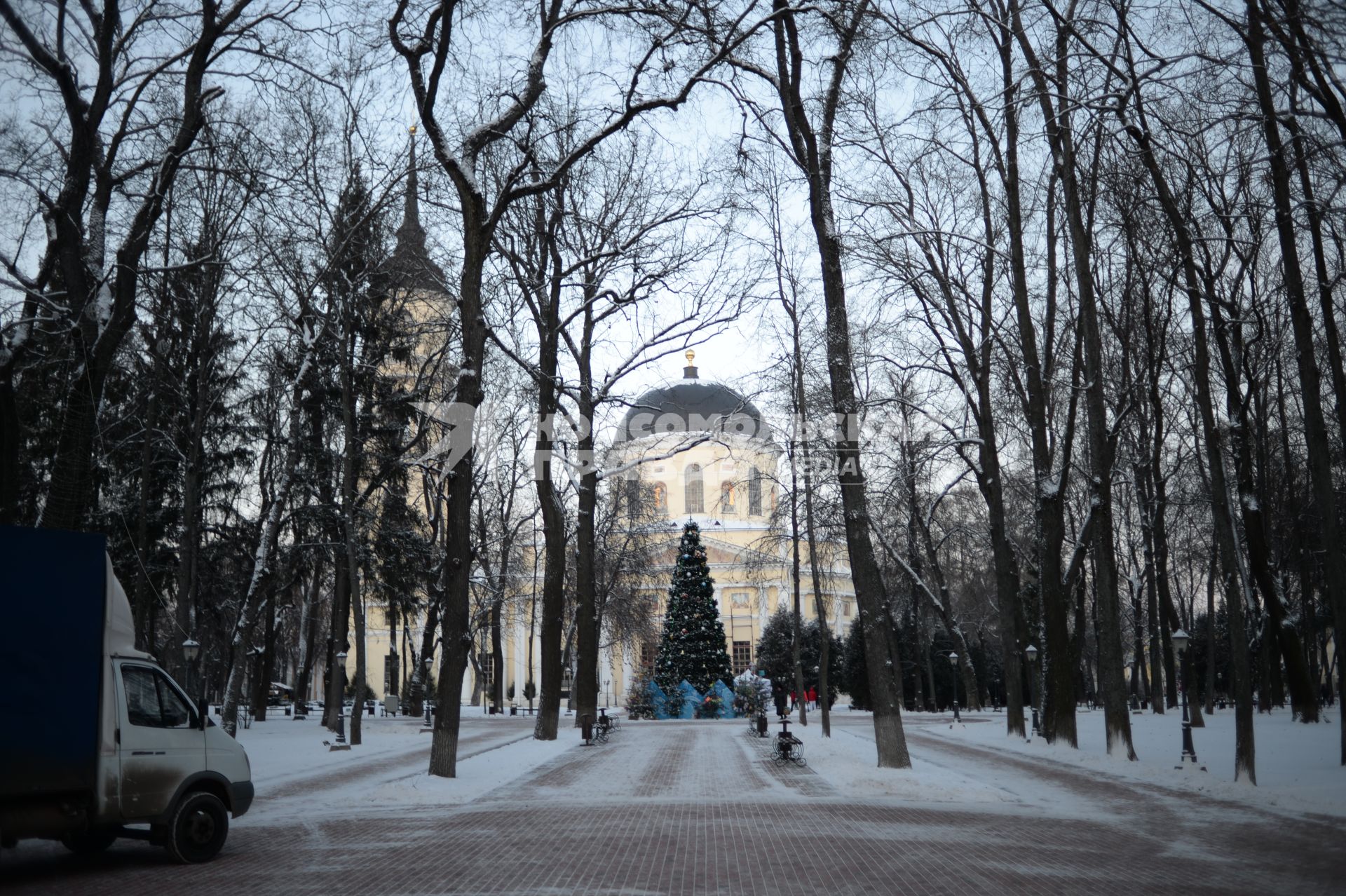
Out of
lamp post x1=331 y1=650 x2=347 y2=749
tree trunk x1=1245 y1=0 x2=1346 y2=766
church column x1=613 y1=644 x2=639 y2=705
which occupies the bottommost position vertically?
church column x1=613 y1=644 x2=639 y2=705

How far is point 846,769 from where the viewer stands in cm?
A: 1758

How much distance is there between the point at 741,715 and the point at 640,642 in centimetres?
1508

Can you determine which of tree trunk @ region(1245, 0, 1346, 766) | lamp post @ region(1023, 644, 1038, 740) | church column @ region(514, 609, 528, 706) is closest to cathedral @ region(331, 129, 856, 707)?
→ church column @ region(514, 609, 528, 706)

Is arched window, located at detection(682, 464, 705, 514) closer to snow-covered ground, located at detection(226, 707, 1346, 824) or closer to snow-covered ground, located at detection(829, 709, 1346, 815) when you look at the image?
snow-covered ground, located at detection(829, 709, 1346, 815)

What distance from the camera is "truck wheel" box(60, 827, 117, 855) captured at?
9.82 metres

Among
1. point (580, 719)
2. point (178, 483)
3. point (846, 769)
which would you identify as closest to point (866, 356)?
point (846, 769)

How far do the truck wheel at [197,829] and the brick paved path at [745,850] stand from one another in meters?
0.16

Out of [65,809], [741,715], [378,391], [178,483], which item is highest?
[378,391]

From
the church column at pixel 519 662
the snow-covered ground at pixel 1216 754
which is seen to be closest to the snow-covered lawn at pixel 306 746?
the snow-covered ground at pixel 1216 754

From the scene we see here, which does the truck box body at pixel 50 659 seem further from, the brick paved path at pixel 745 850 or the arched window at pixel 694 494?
the arched window at pixel 694 494

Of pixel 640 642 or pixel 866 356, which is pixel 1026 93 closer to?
pixel 866 356

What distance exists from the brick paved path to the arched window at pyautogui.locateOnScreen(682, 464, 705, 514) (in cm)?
5687

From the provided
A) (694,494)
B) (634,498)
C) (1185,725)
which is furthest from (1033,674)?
(694,494)

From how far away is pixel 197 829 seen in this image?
10.2m
